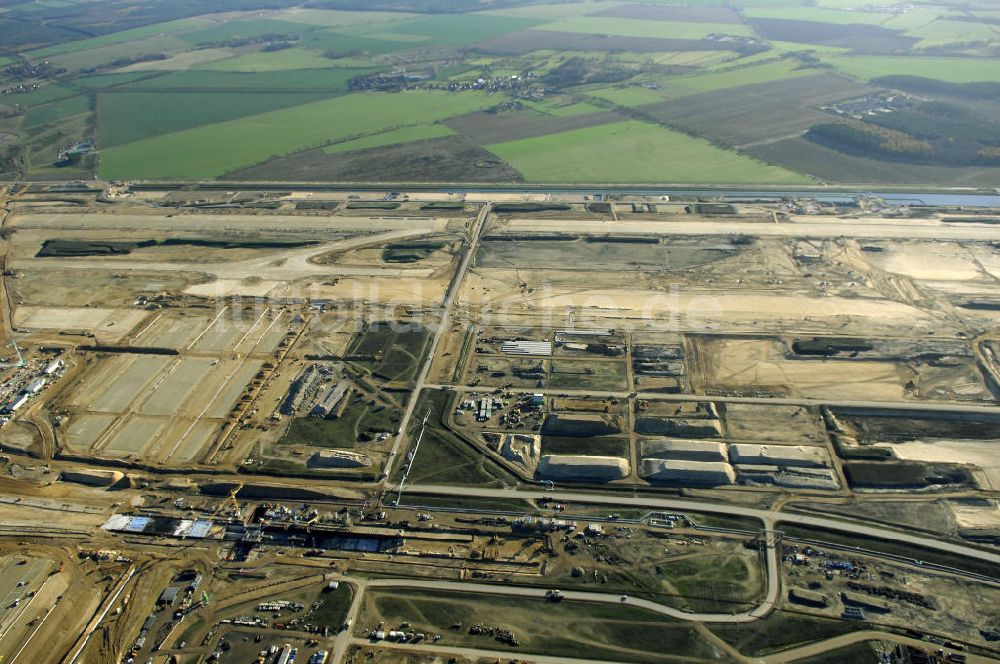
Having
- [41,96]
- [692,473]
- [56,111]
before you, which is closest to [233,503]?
[692,473]

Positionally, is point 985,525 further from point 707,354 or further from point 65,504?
point 65,504

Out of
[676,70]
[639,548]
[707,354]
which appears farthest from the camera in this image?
[676,70]

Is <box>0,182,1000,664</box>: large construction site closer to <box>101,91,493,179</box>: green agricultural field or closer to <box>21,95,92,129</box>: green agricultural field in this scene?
<box>101,91,493,179</box>: green agricultural field

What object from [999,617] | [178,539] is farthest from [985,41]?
[178,539]

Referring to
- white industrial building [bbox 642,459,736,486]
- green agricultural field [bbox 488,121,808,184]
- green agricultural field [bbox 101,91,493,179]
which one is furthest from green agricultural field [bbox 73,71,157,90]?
white industrial building [bbox 642,459,736,486]

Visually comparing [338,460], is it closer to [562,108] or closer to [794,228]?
[794,228]
